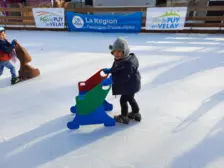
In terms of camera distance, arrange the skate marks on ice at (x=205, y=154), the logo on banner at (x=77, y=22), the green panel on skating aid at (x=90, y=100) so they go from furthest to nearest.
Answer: the logo on banner at (x=77, y=22), the green panel on skating aid at (x=90, y=100), the skate marks on ice at (x=205, y=154)

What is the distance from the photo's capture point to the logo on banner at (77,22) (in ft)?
25.2

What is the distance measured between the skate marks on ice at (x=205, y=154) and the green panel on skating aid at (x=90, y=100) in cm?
98

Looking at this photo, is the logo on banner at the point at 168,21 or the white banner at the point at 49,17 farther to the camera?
the white banner at the point at 49,17

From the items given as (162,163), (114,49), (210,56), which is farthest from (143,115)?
(210,56)

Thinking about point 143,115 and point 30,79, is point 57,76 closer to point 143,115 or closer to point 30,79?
point 30,79

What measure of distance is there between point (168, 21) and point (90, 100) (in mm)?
5895

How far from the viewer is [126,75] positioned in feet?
6.52

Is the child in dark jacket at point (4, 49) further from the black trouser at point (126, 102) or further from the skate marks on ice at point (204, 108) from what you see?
the skate marks on ice at point (204, 108)

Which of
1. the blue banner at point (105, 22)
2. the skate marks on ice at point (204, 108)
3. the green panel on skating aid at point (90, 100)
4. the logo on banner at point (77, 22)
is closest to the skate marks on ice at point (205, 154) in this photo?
the skate marks on ice at point (204, 108)

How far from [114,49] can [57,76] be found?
2.18 m

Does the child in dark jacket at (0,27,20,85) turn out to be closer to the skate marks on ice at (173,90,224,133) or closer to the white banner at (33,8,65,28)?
the skate marks on ice at (173,90,224,133)

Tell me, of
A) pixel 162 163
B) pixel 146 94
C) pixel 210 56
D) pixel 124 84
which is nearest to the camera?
pixel 162 163

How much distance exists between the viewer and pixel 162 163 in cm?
189

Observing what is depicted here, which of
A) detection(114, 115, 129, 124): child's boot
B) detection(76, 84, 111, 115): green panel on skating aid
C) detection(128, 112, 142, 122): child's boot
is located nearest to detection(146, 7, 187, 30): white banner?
detection(128, 112, 142, 122): child's boot
